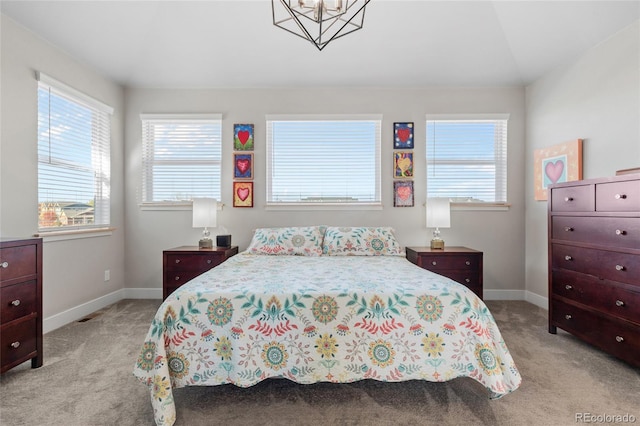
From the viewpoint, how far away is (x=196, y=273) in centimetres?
310

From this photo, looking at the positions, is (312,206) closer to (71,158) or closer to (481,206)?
(481,206)

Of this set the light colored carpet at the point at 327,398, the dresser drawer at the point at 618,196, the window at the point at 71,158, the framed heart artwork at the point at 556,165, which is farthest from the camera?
the framed heart artwork at the point at 556,165

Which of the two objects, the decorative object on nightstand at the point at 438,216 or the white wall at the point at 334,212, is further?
the white wall at the point at 334,212

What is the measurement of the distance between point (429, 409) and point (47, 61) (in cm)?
407

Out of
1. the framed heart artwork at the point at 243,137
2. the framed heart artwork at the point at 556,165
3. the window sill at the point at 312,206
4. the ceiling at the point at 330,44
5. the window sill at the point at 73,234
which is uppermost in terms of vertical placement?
the ceiling at the point at 330,44

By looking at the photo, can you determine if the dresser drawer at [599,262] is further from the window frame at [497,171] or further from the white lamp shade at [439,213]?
the window frame at [497,171]

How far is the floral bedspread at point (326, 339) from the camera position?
5.08 feet

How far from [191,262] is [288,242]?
1059mm

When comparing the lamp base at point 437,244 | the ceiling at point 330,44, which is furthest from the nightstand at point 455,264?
the ceiling at point 330,44

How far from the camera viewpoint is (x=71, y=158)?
2.90 m

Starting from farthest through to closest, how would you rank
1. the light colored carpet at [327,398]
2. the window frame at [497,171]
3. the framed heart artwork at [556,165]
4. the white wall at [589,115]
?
the window frame at [497,171] → the framed heart artwork at [556,165] → the white wall at [589,115] → the light colored carpet at [327,398]

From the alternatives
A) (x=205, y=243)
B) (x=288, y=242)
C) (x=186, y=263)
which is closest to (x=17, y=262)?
(x=186, y=263)

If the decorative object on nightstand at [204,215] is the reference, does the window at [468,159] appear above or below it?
above

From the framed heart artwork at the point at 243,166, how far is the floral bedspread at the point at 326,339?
2193 mm
